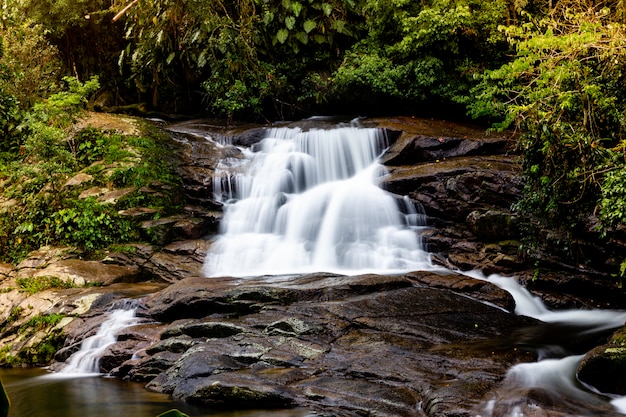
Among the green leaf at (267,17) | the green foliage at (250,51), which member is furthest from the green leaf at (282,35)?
the green leaf at (267,17)

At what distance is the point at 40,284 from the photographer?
8859mm

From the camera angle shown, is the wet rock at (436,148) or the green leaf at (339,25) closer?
the wet rock at (436,148)

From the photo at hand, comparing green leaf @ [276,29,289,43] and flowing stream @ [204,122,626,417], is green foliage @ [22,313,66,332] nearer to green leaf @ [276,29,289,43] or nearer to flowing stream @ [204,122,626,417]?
flowing stream @ [204,122,626,417]

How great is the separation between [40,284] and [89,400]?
3927 millimetres

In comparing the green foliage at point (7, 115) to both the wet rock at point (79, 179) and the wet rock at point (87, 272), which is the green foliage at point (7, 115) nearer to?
the wet rock at point (79, 179)

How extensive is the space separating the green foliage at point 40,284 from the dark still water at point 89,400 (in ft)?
7.28

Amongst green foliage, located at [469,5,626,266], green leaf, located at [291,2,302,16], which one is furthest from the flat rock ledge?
green leaf, located at [291,2,302,16]

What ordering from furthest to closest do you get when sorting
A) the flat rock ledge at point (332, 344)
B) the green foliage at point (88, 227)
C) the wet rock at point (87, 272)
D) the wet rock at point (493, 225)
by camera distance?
1. the green foliage at point (88, 227)
2. the wet rock at point (87, 272)
3. the wet rock at point (493, 225)
4. the flat rock ledge at point (332, 344)

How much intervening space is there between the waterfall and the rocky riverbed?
388 millimetres

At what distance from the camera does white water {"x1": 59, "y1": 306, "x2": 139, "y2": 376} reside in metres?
6.86

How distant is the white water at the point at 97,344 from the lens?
6.86 metres

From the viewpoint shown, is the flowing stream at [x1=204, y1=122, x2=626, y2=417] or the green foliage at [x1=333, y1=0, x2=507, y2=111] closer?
the flowing stream at [x1=204, y1=122, x2=626, y2=417]

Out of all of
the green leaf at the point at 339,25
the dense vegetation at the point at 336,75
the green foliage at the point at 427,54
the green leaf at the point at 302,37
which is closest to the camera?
the dense vegetation at the point at 336,75

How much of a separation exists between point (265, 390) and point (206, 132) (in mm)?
9996
